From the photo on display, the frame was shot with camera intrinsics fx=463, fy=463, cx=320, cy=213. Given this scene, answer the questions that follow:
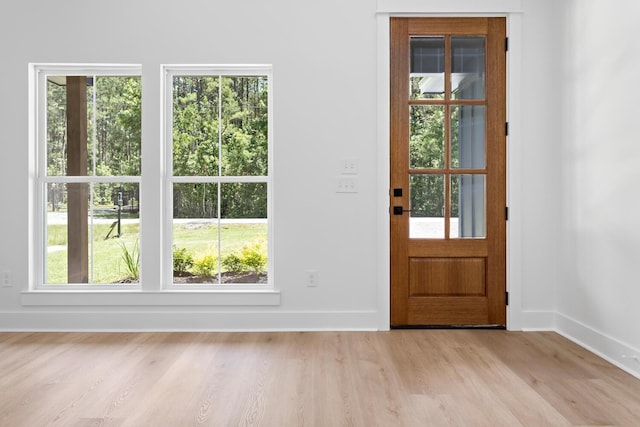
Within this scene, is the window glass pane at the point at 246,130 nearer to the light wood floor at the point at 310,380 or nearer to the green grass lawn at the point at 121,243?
the green grass lawn at the point at 121,243

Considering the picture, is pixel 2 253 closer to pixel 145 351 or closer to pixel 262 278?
pixel 145 351

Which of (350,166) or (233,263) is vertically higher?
(350,166)

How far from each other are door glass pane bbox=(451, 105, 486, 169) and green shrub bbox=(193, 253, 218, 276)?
213cm

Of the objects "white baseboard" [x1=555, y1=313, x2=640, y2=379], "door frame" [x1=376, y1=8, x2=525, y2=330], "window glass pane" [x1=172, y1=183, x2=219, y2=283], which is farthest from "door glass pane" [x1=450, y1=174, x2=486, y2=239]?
"window glass pane" [x1=172, y1=183, x2=219, y2=283]

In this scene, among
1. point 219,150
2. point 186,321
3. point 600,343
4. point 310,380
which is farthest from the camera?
point 219,150

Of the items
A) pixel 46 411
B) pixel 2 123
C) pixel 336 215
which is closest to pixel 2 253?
pixel 2 123

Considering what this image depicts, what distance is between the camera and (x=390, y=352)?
10.3 ft

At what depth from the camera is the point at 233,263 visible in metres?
3.88

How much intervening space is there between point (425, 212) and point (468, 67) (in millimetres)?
1232

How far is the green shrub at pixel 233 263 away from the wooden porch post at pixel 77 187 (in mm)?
1150

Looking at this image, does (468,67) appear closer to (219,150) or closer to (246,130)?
(246,130)

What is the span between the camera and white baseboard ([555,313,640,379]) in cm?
279

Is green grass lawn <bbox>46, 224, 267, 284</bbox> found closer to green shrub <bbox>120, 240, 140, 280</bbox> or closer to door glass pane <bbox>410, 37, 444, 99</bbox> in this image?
green shrub <bbox>120, 240, 140, 280</bbox>

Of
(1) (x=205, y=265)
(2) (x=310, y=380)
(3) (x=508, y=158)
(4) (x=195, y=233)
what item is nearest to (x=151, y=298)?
(1) (x=205, y=265)
